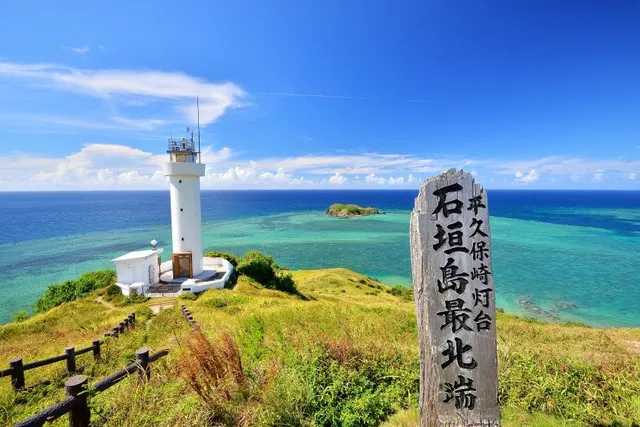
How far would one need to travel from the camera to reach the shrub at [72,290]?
1908 centimetres

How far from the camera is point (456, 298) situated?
3.54m

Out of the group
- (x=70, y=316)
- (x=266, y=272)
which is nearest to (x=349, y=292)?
(x=266, y=272)

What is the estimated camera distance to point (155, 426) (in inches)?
132

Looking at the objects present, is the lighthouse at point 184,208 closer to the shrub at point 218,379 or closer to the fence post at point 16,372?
the fence post at point 16,372

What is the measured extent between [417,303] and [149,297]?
1743 centimetres

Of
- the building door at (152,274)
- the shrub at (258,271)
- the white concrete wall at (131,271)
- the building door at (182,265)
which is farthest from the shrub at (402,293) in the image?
the white concrete wall at (131,271)

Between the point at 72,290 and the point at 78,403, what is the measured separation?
21.5m

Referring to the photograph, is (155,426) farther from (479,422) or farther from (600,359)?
(600,359)

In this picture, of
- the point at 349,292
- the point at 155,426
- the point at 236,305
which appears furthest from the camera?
the point at 349,292

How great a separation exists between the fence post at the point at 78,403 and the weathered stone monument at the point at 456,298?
3.80 meters

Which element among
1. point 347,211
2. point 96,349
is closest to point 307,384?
point 96,349

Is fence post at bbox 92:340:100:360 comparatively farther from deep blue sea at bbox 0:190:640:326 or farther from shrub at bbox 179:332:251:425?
deep blue sea at bbox 0:190:640:326

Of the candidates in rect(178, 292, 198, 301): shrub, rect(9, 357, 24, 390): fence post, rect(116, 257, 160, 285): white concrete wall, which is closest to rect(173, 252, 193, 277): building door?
rect(116, 257, 160, 285): white concrete wall

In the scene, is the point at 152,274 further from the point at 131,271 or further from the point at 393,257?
the point at 393,257
